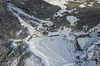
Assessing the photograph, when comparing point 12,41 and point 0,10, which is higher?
point 0,10

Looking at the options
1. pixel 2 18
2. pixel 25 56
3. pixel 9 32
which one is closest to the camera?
pixel 25 56

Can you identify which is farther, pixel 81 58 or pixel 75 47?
pixel 75 47

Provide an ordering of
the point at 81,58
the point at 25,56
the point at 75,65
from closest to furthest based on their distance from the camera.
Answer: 1. the point at 75,65
2. the point at 81,58
3. the point at 25,56

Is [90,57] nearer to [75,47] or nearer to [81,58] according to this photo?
[81,58]

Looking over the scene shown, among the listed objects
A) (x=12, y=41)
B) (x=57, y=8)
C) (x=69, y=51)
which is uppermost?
(x=57, y=8)

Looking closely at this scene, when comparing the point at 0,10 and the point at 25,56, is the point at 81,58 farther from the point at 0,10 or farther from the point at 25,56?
the point at 0,10

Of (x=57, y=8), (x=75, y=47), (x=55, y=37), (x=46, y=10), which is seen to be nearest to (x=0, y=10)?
(x=46, y=10)
